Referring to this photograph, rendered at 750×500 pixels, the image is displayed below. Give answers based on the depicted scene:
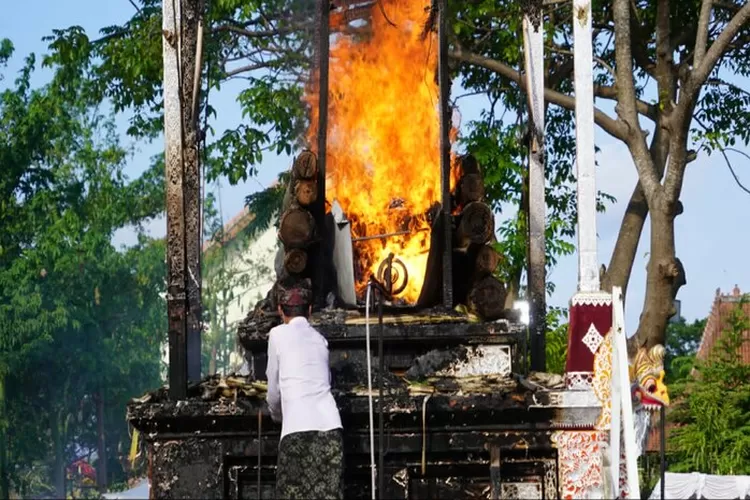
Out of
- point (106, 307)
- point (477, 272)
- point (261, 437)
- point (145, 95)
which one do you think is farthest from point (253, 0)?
point (106, 307)

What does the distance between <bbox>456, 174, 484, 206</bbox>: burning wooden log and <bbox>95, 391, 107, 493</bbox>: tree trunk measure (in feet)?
122

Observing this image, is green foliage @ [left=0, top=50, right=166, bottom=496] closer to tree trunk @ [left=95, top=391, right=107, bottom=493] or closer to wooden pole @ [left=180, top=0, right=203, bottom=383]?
tree trunk @ [left=95, top=391, right=107, bottom=493]

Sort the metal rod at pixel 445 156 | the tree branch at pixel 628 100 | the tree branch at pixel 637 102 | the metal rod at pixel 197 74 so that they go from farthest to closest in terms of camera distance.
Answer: the tree branch at pixel 637 102, the tree branch at pixel 628 100, the metal rod at pixel 445 156, the metal rod at pixel 197 74

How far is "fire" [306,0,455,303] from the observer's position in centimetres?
1427

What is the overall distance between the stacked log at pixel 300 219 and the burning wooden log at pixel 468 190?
1502mm

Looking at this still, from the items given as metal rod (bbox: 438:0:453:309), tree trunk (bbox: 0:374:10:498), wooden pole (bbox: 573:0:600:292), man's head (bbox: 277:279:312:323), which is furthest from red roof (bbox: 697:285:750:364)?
man's head (bbox: 277:279:312:323)

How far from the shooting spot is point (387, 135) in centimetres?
1473

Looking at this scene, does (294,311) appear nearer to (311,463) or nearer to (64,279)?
(311,463)

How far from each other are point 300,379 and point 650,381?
9.03 ft

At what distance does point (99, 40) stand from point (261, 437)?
49.1ft

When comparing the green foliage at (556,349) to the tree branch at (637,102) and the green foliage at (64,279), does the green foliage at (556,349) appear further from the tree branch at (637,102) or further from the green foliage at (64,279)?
the green foliage at (64,279)

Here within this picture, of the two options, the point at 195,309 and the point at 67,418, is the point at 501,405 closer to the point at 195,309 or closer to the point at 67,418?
the point at 195,309

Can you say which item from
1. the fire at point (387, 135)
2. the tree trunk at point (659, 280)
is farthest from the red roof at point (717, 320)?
the fire at point (387, 135)

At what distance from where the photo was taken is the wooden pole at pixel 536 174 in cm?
1403
